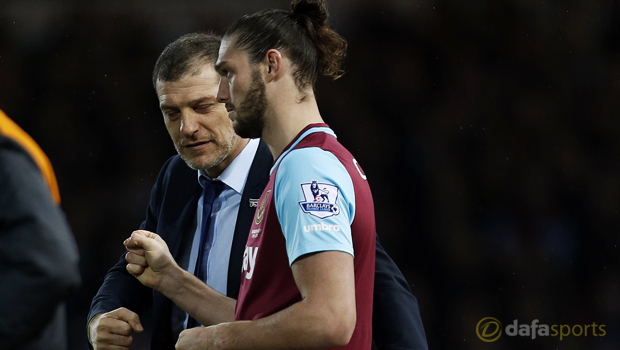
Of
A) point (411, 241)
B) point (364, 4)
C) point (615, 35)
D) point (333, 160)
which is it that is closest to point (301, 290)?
point (333, 160)

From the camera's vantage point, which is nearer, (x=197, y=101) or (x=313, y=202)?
(x=313, y=202)

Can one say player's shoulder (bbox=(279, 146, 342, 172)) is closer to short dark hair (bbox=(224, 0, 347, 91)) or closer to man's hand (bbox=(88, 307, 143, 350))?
short dark hair (bbox=(224, 0, 347, 91))

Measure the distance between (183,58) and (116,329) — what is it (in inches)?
22.9

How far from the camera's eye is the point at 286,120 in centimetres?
88

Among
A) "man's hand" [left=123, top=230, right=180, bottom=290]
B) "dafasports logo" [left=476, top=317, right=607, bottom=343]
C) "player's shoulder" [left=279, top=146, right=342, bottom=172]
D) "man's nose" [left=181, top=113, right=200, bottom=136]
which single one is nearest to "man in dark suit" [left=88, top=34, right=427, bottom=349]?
"man's nose" [left=181, top=113, right=200, bottom=136]

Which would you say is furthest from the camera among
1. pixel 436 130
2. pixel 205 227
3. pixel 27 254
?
pixel 436 130

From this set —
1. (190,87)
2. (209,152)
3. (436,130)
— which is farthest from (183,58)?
(436,130)

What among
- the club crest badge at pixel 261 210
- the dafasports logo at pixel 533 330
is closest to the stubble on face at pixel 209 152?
the club crest badge at pixel 261 210

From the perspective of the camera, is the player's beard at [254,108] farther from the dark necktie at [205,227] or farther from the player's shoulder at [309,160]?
the dark necktie at [205,227]

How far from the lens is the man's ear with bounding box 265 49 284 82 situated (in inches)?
35.3

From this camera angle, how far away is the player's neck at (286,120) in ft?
2.87

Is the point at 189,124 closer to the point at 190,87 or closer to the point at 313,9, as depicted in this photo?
the point at 190,87

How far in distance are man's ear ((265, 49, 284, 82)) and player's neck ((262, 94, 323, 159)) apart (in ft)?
0.15

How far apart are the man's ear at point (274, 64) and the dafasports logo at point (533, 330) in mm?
1944
